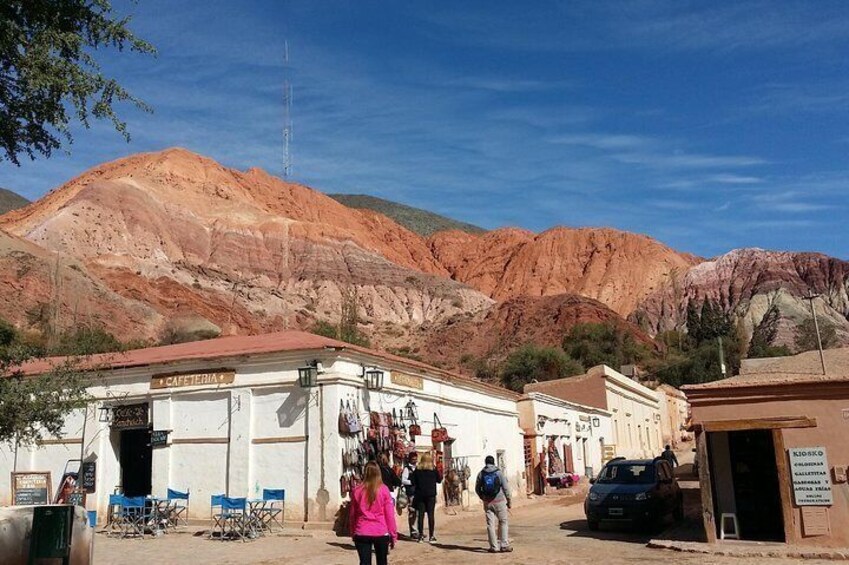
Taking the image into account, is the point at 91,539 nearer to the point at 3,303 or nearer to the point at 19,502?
the point at 19,502

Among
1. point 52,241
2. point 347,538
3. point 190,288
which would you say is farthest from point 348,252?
point 347,538

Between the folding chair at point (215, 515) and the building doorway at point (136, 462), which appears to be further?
the building doorway at point (136, 462)

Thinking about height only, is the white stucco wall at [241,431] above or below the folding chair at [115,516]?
above

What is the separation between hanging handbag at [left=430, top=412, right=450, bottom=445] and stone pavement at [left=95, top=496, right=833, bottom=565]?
336 cm

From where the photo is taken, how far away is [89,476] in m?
18.2

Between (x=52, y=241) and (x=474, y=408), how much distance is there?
67553mm

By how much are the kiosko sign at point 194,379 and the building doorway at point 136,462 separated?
Result: 4.90 feet

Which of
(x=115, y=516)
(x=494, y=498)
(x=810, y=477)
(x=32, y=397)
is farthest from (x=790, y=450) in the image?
(x=115, y=516)

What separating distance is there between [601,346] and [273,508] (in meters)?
61.6

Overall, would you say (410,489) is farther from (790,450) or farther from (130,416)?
(130,416)

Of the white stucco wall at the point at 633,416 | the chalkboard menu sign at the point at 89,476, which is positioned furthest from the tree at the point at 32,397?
the white stucco wall at the point at 633,416

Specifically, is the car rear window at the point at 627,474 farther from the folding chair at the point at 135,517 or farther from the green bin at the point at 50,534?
the green bin at the point at 50,534

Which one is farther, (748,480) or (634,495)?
(634,495)

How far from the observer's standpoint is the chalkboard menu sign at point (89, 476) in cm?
1814
